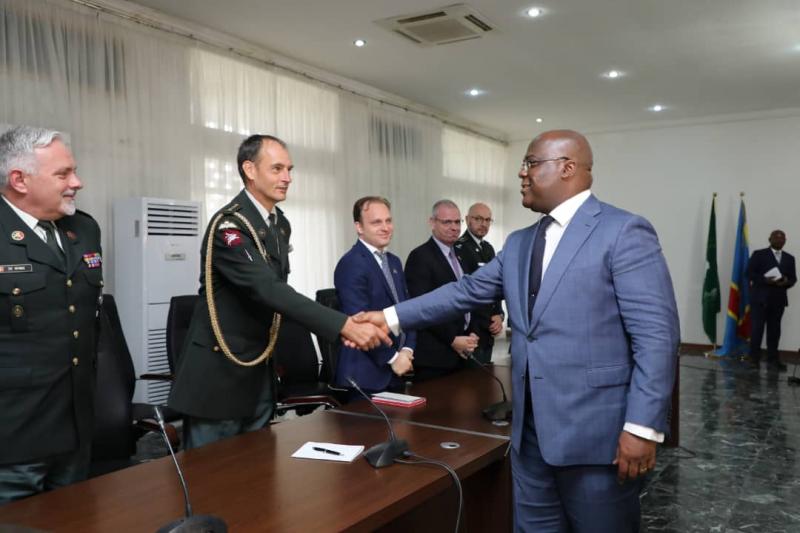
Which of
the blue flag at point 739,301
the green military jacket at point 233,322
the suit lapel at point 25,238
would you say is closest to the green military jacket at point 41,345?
the suit lapel at point 25,238

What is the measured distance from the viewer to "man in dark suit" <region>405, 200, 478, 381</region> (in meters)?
3.71

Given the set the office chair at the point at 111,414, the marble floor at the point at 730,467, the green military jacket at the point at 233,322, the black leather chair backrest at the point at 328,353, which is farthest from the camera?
the black leather chair backrest at the point at 328,353

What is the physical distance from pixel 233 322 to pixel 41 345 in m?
0.63

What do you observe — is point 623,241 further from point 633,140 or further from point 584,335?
point 633,140

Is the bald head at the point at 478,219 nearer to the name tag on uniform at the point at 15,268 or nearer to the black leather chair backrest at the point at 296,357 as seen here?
the black leather chair backrest at the point at 296,357

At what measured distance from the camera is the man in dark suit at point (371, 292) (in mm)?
2965

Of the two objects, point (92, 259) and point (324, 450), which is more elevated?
point (92, 259)

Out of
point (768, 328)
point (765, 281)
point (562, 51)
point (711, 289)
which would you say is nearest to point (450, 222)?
point (562, 51)

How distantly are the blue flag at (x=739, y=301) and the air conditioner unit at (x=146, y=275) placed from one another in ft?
24.0

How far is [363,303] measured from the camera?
3133 mm

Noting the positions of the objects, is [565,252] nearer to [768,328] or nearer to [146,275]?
[146,275]

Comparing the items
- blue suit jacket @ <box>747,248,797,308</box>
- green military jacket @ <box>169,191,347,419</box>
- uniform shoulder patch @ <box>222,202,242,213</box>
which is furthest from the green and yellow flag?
uniform shoulder patch @ <box>222,202,242,213</box>

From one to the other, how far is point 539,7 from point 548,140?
385 cm

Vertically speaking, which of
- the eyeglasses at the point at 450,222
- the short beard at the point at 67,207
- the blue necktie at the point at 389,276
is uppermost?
the eyeglasses at the point at 450,222
